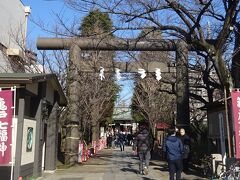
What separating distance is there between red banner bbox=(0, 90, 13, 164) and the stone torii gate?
28.2 ft

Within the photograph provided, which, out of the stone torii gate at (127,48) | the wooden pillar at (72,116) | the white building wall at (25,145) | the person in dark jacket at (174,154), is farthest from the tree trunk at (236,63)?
the white building wall at (25,145)

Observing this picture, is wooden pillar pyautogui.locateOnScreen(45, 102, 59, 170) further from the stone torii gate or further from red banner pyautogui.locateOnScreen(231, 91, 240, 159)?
red banner pyautogui.locateOnScreen(231, 91, 240, 159)

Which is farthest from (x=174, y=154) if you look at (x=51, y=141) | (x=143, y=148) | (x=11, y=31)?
(x=11, y=31)

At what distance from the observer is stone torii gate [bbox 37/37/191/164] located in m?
18.6

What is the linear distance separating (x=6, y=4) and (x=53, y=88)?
1211 cm

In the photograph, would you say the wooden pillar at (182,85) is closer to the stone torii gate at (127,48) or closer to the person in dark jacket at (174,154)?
the stone torii gate at (127,48)

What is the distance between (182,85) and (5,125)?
1052cm

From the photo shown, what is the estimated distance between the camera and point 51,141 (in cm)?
1669

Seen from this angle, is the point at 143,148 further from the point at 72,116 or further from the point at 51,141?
the point at 72,116

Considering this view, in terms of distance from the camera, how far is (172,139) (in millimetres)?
12086

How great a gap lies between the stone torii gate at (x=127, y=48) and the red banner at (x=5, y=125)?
861 cm

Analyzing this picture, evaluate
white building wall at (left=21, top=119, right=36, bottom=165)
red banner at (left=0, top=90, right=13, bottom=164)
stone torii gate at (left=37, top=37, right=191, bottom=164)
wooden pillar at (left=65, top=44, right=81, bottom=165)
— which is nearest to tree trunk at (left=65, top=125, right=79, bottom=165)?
wooden pillar at (left=65, top=44, right=81, bottom=165)

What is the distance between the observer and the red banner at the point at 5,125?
10.2 meters

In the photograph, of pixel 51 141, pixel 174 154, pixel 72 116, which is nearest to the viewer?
pixel 174 154
